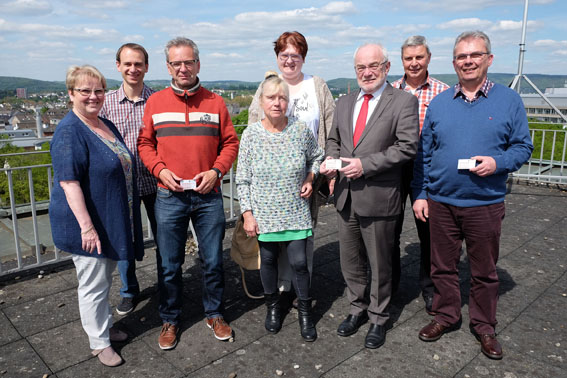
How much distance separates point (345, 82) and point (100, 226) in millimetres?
2322

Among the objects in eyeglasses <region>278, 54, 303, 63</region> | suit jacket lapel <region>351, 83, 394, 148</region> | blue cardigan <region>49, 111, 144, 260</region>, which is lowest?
blue cardigan <region>49, 111, 144, 260</region>

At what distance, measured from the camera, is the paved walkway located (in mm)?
2854

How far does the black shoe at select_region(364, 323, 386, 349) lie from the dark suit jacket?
0.84 m

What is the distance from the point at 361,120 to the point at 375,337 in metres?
1.53

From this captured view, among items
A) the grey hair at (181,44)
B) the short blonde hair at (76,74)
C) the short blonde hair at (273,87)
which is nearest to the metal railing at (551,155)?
the short blonde hair at (273,87)

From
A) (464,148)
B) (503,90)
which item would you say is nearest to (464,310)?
(464,148)

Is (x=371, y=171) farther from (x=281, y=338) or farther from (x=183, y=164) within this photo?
(x=281, y=338)

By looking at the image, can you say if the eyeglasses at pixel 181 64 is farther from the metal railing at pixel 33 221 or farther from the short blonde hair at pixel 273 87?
the metal railing at pixel 33 221

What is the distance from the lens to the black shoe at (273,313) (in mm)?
3338

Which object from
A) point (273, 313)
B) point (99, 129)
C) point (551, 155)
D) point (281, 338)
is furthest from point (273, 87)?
point (551, 155)

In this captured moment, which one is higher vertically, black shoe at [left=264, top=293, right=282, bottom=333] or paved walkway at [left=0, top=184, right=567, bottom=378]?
black shoe at [left=264, top=293, right=282, bottom=333]

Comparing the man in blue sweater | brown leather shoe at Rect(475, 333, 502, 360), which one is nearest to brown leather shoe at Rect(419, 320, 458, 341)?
the man in blue sweater

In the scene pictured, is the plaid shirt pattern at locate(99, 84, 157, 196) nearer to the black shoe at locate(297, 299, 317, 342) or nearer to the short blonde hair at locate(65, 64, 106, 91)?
the short blonde hair at locate(65, 64, 106, 91)

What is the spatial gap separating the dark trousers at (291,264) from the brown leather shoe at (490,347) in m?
1.24
